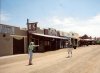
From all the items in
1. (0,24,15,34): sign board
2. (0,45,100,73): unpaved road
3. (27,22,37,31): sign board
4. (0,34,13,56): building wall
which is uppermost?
(27,22,37,31): sign board

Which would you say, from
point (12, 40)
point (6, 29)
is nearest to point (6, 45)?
point (12, 40)

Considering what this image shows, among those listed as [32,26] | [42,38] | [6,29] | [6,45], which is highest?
[32,26]

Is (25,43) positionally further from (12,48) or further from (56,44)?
(56,44)

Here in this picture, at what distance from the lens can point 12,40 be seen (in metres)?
30.1

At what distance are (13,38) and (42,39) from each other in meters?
11.4

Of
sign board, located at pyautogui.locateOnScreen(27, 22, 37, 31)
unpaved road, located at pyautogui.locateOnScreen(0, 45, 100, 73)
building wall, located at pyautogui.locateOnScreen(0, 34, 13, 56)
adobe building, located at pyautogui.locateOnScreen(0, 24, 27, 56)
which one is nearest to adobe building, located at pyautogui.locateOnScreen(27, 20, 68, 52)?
sign board, located at pyautogui.locateOnScreen(27, 22, 37, 31)

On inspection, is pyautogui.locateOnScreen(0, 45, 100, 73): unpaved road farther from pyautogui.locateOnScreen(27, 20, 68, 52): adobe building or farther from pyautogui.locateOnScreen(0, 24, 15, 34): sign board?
pyautogui.locateOnScreen(27, 20, 68, 52): adobe building

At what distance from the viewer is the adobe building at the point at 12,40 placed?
27891 mm

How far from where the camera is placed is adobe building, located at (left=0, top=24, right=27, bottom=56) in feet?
91.5

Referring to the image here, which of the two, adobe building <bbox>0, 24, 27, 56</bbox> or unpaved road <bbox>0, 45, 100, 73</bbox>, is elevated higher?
adobe building <bbox>0, 24, 27, 56</bbox>

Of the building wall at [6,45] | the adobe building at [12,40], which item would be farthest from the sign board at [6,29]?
the building wall at [6,45]

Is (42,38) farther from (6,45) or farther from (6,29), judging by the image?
(6,45)

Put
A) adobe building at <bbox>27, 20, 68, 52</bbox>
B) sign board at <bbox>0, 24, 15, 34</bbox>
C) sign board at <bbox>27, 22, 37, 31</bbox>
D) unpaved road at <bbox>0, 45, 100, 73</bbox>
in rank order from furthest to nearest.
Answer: adobe building at <bbox>27, 20, 68, 52</bbox> → sign board at <bbox>27, 22, 37, 31</bbox> → sign board at <bbox>0, 24, 15, 34</bbox> → unpaved road at <bbox>0, 45, 100, 73</bbox>

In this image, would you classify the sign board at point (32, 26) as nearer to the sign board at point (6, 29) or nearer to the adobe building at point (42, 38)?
the adobe building at point (42, 38)
